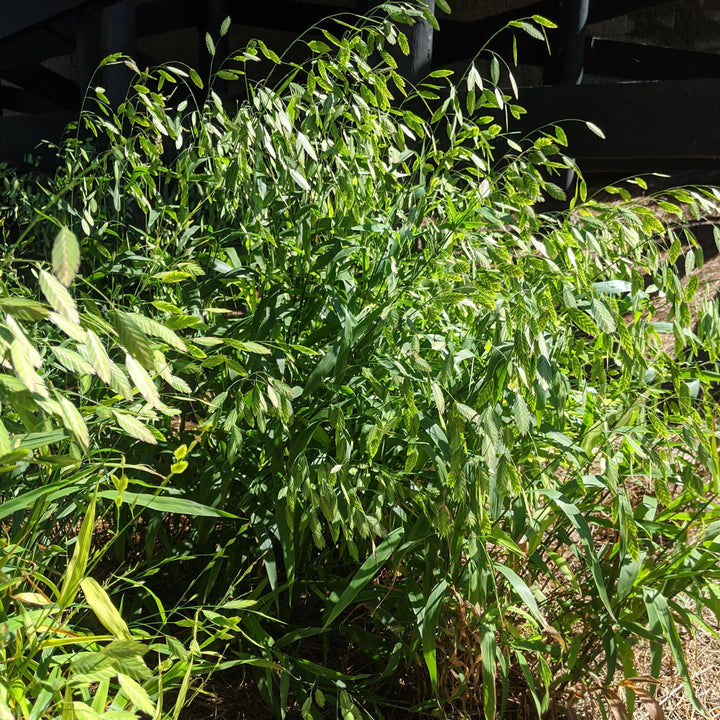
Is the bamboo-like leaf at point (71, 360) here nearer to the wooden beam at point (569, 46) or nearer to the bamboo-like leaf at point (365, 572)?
the bamboo-like leaf at point (365, 572)

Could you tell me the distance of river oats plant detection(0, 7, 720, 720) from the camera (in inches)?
56.4

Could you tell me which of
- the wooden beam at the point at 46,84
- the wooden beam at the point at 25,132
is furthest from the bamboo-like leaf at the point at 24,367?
the wooden beam at the point at 46,84

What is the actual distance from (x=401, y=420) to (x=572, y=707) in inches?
25.8

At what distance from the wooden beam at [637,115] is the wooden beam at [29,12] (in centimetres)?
229

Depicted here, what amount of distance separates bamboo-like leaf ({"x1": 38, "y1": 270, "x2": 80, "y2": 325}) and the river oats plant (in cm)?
36

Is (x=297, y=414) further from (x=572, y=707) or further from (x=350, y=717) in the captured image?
(x=572, y=707)

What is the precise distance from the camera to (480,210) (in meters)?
1.83

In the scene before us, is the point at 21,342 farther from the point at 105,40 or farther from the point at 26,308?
the point at 105,40

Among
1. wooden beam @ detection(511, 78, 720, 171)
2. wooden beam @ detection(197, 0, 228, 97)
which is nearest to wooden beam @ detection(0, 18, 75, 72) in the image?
wooden beam @ detection(197, 0, 228, 97)

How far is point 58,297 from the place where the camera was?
840 mm

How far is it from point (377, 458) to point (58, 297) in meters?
1.04

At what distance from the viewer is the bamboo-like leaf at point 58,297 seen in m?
0.83

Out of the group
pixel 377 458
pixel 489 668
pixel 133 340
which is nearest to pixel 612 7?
pixel 377 458

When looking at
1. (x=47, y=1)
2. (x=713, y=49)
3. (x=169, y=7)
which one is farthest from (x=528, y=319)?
(x=713, y=49)
